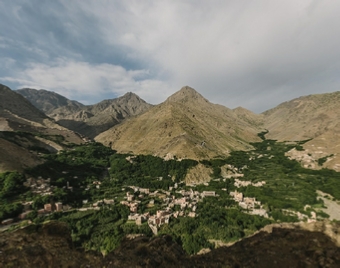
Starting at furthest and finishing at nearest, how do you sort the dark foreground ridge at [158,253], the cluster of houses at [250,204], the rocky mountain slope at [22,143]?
the rocky mountain slope at [22,143] → the cluster of houses at [250,204] → the dark foreground ridge at [158,253]

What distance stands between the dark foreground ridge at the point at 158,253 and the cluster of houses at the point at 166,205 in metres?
47.8

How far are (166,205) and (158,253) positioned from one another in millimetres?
65440

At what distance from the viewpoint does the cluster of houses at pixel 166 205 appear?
60.9m

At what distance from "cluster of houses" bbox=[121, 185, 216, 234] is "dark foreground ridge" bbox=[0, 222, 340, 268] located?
47.8 m

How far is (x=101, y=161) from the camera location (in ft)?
459

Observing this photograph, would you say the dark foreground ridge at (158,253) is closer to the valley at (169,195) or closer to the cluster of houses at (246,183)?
the valley at (169,195)

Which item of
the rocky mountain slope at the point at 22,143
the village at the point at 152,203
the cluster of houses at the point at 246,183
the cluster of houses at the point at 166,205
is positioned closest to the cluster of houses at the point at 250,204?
the village at the point at 152,203

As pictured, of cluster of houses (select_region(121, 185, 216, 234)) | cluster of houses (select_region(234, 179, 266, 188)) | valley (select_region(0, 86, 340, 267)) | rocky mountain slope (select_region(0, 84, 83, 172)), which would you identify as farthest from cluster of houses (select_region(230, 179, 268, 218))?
rocky mountain slope (select_region(0, 84, 83, 172))

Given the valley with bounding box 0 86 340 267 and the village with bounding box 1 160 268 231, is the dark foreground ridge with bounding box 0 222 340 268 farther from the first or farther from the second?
the village with bounding box 1 160 268 231

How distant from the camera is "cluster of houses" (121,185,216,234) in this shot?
6094 cm

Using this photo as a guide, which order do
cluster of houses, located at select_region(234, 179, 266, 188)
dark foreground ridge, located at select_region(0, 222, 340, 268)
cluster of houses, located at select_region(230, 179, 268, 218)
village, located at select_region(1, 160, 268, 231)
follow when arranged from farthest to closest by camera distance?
cluster of houses, located at select_region(234, 179, 266, 188) → cluster of houses, located at select_region(230, 179, 268, 218) → village, located at select_region(1, 160, 268, 231) → dark foreground ridge, located at select_region(0, 222, 340, 268)

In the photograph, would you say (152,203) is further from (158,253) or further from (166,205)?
(158,253)

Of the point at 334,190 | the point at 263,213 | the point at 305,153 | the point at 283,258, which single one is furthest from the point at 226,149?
the point at 283,258

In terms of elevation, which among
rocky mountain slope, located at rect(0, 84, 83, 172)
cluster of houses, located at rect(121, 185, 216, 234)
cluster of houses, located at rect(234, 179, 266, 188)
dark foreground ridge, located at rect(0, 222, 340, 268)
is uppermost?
rocky mountain slope, located at rect(0, 84, 83, 172)
